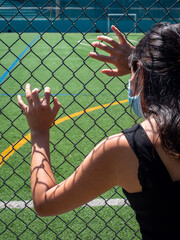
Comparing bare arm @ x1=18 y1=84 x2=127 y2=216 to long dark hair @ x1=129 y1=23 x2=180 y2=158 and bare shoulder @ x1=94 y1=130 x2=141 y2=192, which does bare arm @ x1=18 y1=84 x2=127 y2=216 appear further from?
long dark hair @ x1=129 y1=23 x2=180 y2=158

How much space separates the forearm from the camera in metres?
1.28

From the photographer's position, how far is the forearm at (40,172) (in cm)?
128

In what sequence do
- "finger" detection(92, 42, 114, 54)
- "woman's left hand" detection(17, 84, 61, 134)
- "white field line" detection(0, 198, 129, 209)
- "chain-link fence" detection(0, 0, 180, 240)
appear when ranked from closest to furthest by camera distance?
"woman's left hand" detection(17, 84, 61, 134), "finger" detection(92, 42, 114, 54), "chain-link fence" detection(0, 0, 180, 240), "white field line" detection(0, 198, 129, 209)

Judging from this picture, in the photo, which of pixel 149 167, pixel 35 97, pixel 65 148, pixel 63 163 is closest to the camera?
pixel 149 167

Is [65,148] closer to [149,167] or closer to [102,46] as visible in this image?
[102,46]

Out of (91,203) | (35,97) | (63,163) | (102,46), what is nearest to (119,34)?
(102,46)

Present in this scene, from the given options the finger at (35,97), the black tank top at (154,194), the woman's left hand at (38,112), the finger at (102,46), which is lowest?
the black tank top at (154,194)

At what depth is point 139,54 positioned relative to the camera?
1.20 m

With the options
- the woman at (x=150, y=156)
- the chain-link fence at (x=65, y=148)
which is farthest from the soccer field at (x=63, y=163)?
the woman at (x=150, y=156)

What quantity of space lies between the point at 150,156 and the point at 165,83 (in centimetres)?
26

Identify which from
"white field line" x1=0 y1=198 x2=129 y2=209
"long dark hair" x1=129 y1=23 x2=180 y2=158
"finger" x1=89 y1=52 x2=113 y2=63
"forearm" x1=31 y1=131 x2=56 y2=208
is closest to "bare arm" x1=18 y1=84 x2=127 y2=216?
"forearm" x1=31 y1=131 x2=56 y2=208

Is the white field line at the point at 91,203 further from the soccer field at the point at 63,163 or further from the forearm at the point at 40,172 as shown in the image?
the forearm at the point at 40,172

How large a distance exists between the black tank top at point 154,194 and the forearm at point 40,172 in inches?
13.3

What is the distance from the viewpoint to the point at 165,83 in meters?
1.11
